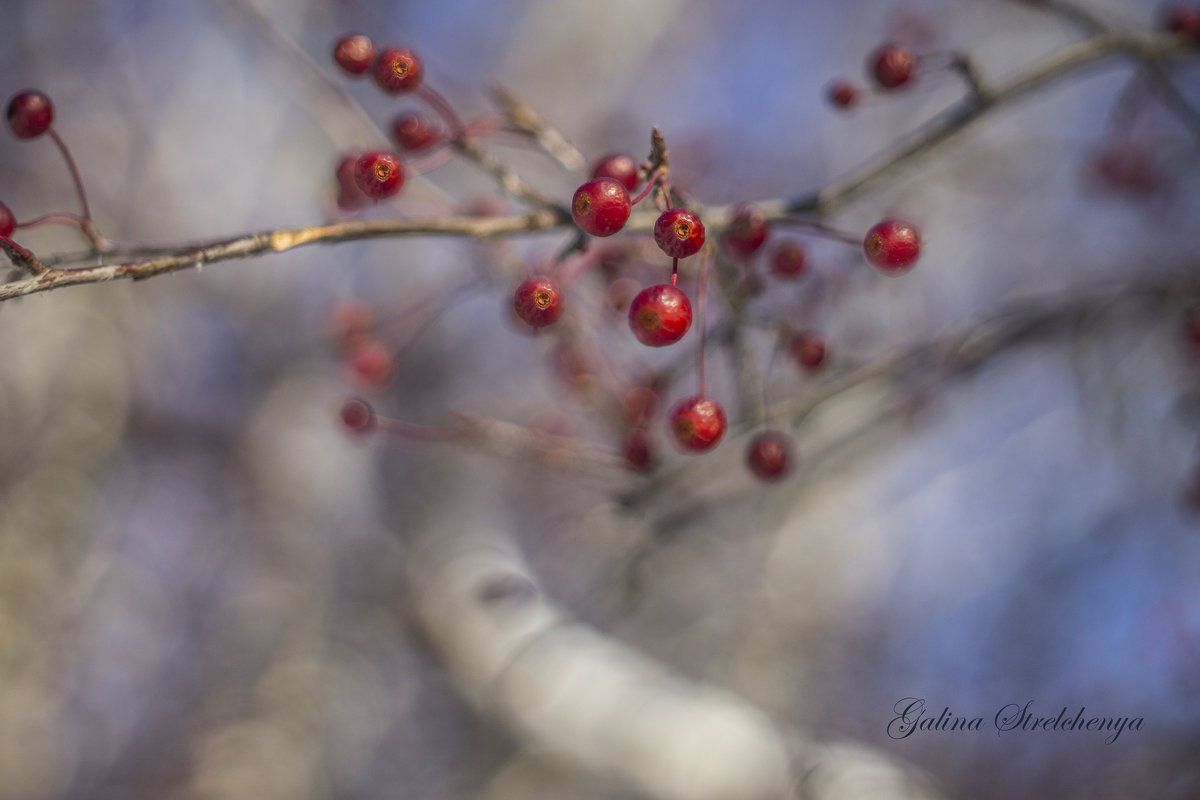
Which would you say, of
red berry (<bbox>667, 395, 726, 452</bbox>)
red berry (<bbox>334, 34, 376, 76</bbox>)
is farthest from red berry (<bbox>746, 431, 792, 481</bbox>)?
red berry (<bbox>334, 34, 376, 76</bbox>)

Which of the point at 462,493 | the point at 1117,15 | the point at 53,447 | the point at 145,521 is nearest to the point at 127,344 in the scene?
the point at 53,447

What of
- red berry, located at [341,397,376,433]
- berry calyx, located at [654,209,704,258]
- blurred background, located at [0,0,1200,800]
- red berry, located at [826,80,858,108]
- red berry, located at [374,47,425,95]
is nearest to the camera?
berry calyx, located at [654,209,704,258]

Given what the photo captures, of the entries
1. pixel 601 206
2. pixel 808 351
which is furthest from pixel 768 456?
pixel 601 206

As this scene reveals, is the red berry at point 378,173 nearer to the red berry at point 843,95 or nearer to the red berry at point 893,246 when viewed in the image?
the red berry at point 893,246

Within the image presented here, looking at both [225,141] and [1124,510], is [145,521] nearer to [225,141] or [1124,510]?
[225,141]

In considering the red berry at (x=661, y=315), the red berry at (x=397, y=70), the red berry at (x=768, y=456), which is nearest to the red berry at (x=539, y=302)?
the red berry at (x=661, y=315)

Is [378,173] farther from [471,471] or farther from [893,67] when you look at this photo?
[471,471]

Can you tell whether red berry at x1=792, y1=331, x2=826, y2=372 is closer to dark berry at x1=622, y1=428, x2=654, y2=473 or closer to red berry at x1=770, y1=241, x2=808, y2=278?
red berry at x1=770, y1=241, x2=808, y2=278
